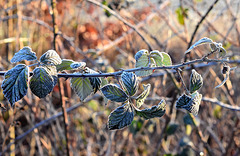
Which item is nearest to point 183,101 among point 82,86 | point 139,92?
point 82,86

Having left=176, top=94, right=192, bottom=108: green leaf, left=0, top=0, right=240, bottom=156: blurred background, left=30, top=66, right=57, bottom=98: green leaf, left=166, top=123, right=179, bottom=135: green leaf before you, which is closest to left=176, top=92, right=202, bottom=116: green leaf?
left=176, top=94, right=192, bottom=108: green leaf

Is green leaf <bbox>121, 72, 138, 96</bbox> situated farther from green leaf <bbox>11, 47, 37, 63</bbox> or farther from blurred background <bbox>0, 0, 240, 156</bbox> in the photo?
→ blurred background <bbox>0, 0, 240, 156</bbox>

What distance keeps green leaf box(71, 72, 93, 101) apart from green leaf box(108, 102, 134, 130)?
12 cm

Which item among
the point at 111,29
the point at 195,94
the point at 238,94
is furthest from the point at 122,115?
the point at 111,29

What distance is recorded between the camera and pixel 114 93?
0.42 metres

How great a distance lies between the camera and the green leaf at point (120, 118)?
40cm

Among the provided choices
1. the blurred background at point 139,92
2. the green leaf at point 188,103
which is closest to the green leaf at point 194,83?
the green leaf at point 188,103

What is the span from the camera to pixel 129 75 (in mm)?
421

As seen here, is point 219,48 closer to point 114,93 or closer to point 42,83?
point 114,93

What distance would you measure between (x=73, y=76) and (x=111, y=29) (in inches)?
114

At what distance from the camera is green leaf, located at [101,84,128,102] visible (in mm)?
414

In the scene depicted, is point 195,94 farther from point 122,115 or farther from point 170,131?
point 170,131

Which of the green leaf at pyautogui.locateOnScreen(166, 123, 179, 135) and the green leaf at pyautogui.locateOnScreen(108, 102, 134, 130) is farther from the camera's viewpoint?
the green leaf at pyautogui.locateOnScreen(166, 123, 179, 135)

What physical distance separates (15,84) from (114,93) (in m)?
0.18
